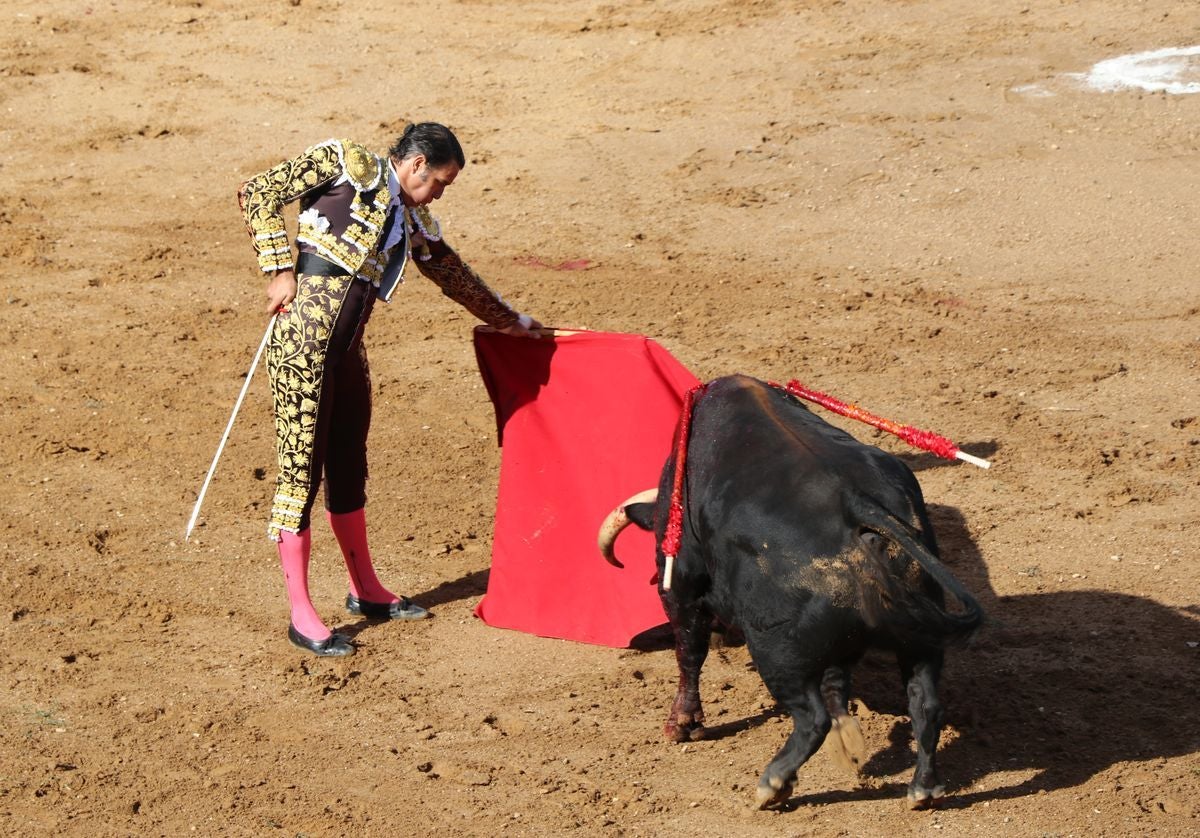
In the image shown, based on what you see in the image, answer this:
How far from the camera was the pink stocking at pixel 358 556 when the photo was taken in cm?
582

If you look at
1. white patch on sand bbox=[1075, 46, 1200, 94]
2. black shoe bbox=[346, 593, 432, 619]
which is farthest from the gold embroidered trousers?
white patch on sand bbox=[1075, 46, 1200, 94]

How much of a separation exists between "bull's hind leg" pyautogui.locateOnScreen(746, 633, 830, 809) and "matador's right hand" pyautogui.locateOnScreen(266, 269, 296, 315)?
1.87 meters

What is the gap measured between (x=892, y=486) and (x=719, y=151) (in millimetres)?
6368

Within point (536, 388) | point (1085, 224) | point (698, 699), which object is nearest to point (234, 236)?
point (536, 388)

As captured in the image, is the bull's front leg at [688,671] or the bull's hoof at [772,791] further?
the bull's front leg at [688,671]

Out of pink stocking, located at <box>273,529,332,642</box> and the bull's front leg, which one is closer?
the bull's front leg

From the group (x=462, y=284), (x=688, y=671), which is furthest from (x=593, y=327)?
(x=688, y=671)

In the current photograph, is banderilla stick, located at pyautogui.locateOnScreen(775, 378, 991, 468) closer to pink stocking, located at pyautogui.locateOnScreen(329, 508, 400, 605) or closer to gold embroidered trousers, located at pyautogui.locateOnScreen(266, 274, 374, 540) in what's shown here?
gold embroidered trousers, located at pyautogui.locateOnScreen(266, 274, 374, 540)

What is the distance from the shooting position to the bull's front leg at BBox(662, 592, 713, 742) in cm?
496

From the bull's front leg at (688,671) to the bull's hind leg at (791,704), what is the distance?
1.81 feet

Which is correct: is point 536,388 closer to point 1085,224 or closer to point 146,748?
point 146,748

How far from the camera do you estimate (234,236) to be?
32.3 ft

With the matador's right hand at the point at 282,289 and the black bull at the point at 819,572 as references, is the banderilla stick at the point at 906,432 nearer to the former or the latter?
the black bull at the point at 819,572

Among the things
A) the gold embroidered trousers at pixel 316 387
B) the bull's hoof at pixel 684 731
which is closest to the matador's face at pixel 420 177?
the gold embroidered trousers at pixel 316 387
